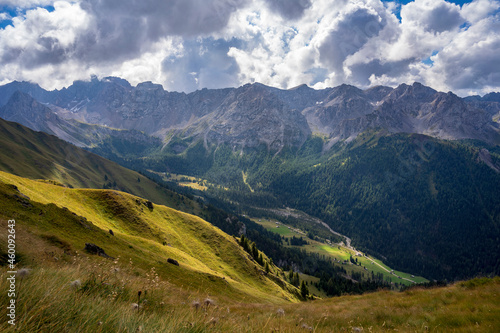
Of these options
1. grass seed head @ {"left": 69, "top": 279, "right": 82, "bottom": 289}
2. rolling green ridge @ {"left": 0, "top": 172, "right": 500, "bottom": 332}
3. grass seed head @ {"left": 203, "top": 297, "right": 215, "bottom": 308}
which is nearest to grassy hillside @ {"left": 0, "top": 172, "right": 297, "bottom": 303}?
rolling green ridge @ {"left": 0, "top": 172, "right": 500, "bottom": 332}

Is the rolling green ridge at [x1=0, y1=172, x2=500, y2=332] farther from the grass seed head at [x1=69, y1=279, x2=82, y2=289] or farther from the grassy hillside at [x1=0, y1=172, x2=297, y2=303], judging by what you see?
the grassy hillside at [x1=0, y1=172, x2=297, y2=303]

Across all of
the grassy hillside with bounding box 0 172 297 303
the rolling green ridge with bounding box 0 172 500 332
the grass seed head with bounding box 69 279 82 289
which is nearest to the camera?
the rolling green ridge with bounding box 0 172 500 332

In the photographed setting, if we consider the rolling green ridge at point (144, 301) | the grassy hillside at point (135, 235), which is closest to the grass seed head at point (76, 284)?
the rolling green ridge at point (144, 301)

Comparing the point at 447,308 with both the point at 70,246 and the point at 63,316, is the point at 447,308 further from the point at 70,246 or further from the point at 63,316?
the point at 70,246

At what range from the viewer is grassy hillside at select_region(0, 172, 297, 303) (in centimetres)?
3512

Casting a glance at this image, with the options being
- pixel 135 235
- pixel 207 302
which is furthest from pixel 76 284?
pixel 135 235

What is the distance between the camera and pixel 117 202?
7900 cm

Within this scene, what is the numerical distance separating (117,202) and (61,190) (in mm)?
16933

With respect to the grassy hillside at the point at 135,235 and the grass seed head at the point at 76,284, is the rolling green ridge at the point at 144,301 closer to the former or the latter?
the grass seed head at the point at 76,284

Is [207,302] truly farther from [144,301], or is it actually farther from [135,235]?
[135,235]

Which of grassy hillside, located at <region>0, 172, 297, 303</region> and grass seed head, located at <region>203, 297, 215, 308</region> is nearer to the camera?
grass seed head, located at <region>203, 297, 215, 308</region>

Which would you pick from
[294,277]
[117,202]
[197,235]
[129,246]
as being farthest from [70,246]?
[294,277]

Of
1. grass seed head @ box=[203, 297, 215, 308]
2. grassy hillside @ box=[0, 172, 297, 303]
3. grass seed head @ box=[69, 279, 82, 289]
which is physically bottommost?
grassy hillside @ box=[0, 172, 297, 303]

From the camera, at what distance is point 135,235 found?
232 feet
